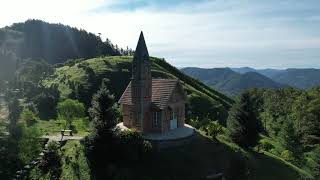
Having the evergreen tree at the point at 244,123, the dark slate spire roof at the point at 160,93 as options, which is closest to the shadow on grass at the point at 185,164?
the evergreen tree at the point at 244,123

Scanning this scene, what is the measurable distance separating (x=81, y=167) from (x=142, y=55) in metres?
15.5

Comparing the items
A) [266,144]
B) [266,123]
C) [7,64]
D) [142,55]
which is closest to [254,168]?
[142,55]

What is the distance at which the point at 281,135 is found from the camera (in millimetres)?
70500

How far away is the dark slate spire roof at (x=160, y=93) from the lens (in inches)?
1987

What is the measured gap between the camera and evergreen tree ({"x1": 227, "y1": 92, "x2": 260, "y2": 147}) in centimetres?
5300

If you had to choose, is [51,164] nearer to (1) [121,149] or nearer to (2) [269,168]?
(1) [121,149]

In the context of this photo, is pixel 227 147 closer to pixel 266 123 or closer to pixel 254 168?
pixel 254 168

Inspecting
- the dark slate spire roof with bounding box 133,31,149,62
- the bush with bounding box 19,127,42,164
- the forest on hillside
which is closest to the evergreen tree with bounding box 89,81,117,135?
the forest on hillside

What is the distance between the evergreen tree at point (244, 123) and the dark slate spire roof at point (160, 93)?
8.97m

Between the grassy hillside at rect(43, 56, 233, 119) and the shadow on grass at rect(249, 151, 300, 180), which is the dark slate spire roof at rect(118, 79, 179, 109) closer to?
the shadow on grass at rect(249, 151, 300, 180)

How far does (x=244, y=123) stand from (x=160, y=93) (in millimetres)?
11948

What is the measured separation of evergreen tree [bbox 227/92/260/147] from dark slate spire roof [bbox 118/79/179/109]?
897 cm

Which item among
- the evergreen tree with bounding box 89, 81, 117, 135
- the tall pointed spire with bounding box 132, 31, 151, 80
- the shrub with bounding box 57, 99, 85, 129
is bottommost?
the shrub with bounding box 57, 99, 85, 129

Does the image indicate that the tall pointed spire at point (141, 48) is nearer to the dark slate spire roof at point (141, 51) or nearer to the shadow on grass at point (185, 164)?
the dark slate spire roof at point (141, 51)
